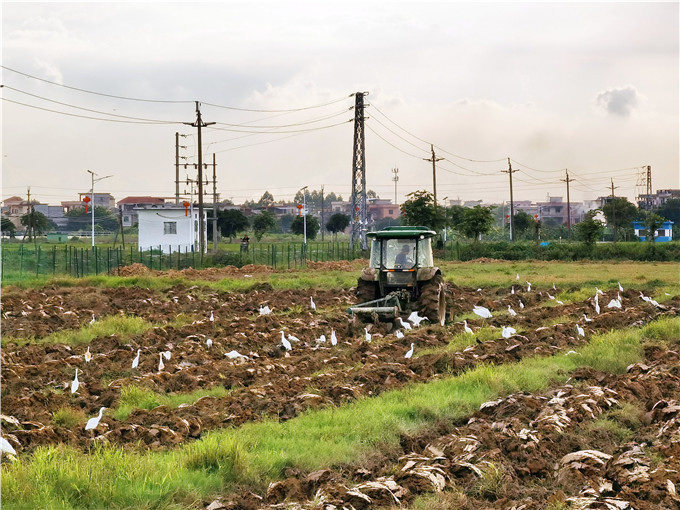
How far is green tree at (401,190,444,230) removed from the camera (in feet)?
196

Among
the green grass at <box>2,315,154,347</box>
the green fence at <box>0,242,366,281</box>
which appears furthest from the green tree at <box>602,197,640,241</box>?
the green grass at <box>2,315,154,347</box>

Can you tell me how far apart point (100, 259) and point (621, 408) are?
115 feet

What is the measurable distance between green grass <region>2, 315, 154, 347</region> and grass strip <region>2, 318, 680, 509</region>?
9220mm

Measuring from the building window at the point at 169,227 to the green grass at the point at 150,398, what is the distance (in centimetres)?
5823

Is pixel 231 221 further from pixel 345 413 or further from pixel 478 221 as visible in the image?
pixel 345 413

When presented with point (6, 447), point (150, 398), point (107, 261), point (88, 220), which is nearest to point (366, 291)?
point (150, 398)

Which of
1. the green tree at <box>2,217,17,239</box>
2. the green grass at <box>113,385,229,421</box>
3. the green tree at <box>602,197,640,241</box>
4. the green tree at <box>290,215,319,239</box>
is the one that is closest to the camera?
the green grass at <box>113,385,229,421</box>

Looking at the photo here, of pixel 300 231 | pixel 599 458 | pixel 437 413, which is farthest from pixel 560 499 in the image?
pixel 300 231

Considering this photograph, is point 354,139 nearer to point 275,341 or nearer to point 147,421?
point 275,341

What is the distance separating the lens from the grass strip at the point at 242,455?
7.32m

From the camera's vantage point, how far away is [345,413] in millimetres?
10289

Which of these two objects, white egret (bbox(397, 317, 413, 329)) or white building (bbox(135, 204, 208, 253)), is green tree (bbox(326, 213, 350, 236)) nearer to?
white building (bbox(135, 204, 208, 253))

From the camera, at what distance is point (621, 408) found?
10727 millimetres

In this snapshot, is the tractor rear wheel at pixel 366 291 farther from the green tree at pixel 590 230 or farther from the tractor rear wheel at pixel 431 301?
the green tree at pixel 590 230
